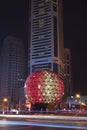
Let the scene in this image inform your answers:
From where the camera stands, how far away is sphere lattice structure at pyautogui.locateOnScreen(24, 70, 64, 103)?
77.4 metres

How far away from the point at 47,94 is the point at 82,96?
109m

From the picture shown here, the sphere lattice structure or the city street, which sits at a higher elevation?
the sphere lattice structure

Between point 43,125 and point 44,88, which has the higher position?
point 44,88

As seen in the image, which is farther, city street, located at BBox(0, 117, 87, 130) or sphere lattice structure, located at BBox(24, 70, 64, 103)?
sphere lattice structure, located at BBox(24, 70, 64, 103)

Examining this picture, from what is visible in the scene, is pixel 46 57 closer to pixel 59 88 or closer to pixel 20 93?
pixel 20 93

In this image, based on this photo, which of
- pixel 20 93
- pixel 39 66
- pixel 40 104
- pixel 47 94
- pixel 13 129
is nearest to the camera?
pixel 13 129

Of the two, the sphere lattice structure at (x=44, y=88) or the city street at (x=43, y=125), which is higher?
the sphere lattice structure at (x=44, y=88)

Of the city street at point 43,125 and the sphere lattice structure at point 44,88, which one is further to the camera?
the sphere lattice structure at point 44,88

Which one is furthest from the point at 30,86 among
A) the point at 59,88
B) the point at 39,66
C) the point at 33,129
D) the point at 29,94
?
the point at 39,66

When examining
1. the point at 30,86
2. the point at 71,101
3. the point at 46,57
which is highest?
the point at 46,57

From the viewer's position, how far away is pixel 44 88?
7756 centimetres

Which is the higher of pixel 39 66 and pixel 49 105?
pixel 39 66

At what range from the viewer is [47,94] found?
77.9 meters

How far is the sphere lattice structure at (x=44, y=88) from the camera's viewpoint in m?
77.4
